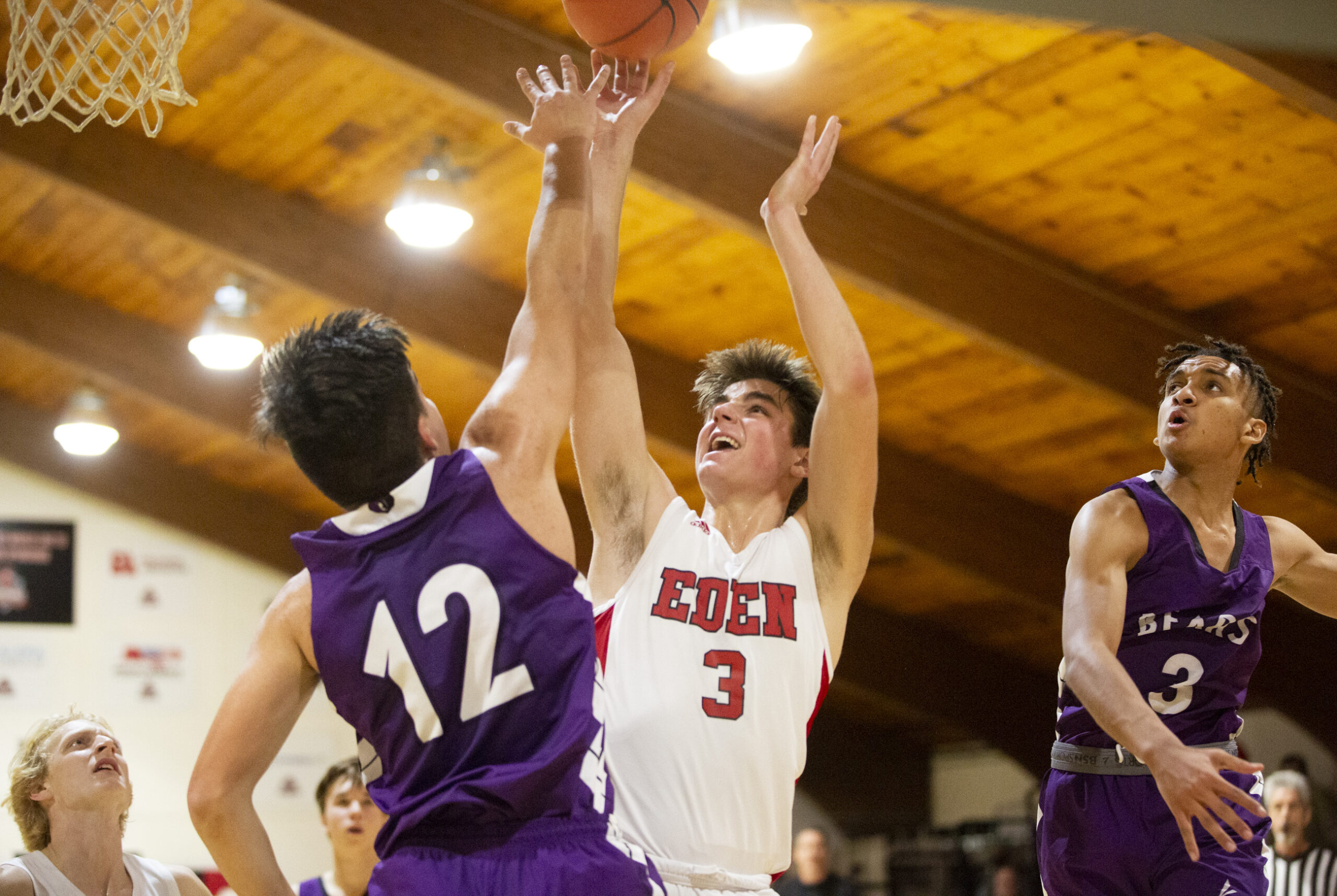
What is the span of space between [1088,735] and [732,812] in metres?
1.28

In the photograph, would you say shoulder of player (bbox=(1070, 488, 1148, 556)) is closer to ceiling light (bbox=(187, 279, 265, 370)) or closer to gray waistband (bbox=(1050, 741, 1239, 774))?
gray waistband (bbox=(1050, 741, 1239, 774))

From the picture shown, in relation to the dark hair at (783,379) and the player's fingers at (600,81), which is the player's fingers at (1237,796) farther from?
the player's fingers at (600,81)

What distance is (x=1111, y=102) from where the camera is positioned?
680cm

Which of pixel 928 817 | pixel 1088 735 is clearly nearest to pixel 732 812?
pixel 1088 735

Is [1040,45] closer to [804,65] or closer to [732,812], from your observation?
[804,65]

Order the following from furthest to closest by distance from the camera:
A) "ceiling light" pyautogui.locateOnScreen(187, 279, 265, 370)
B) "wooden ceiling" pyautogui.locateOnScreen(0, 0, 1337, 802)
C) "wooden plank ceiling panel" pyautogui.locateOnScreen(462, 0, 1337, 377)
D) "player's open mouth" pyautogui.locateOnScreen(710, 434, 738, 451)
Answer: "ceiling light" pyautogui.locateOnScreen(187, 279, 265, 370)
"wooden ceiling" pyautogui.locateOnScreen(0, 0, 1337, 802)
"wooden plank ceiling panel" pyautogui.locateOnScreen(462, 0, 1337, 377)
"player's open mouth" pyautogui.locateOnScreen(710, 434, 738, 451)

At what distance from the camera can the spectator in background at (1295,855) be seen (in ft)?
26.9

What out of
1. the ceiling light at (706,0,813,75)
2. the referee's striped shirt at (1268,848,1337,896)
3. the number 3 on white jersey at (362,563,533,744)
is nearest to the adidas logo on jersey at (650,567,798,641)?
the number 3 on white jersey at (362,563,533,744)

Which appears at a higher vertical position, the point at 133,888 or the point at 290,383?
the point at 290,383

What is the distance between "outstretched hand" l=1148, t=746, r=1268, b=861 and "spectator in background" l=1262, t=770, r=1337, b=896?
5576mm

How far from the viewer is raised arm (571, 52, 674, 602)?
3.57 metres

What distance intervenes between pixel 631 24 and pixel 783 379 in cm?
98

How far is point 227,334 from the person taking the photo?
9.86 meters

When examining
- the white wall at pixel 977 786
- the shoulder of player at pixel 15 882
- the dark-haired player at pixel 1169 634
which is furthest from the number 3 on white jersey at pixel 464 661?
the white wall at pixel 977 786
